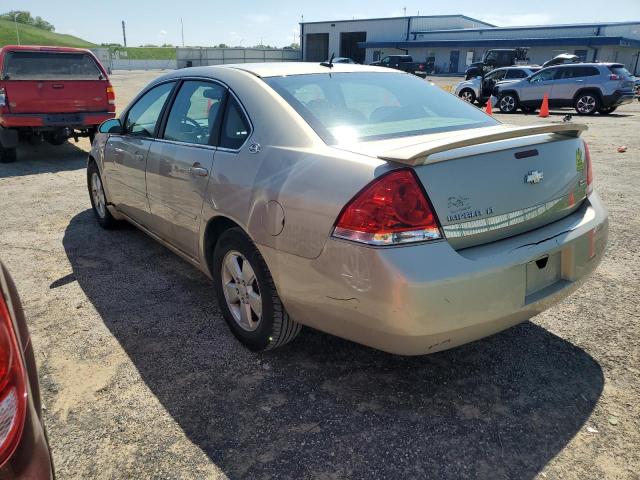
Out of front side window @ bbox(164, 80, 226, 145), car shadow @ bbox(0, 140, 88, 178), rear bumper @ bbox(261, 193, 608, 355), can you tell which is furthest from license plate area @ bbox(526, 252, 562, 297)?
car shadow @ bbox(0, 140, 88, 178)

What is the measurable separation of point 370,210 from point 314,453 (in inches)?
43.5

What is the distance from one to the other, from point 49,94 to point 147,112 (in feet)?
19.8

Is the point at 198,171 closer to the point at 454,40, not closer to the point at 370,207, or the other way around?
the point at 370,207

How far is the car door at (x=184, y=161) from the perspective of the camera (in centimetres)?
325

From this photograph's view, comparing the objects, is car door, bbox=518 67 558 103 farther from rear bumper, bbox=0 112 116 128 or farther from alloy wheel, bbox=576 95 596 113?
rear bumper, bbox=0 112 116 128

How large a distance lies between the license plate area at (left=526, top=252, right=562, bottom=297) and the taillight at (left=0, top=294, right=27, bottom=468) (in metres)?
2.07

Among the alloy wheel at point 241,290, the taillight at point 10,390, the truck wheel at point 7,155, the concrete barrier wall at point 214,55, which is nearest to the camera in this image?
the taillight at point 10,390

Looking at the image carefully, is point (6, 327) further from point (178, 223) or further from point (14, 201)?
point (14, 201)

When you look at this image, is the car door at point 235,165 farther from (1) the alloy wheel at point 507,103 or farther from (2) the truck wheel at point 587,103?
(1) the alloy wheel at point 507,103

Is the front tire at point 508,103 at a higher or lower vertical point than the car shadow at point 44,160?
higher

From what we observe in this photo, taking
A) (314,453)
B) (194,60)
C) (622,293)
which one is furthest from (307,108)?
(194,60)

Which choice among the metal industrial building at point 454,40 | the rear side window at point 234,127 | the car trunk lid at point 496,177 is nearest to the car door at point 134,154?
the rear side window at point 234,127

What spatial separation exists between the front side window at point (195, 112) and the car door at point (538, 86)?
17.4 metres

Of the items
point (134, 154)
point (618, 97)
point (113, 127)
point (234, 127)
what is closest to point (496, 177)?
point (234, 127)
